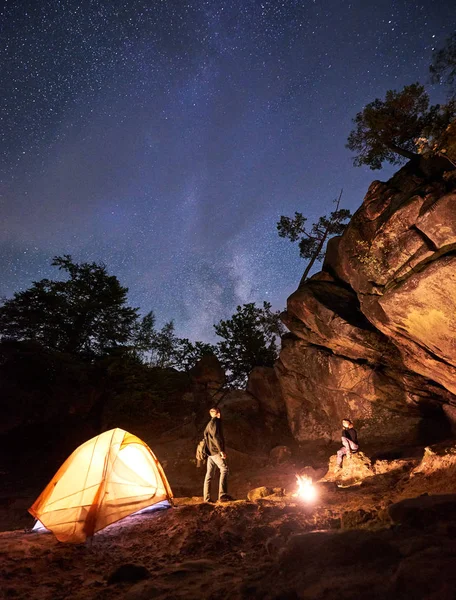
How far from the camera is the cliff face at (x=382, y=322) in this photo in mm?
9445

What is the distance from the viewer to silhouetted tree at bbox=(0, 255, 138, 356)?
57.3ft

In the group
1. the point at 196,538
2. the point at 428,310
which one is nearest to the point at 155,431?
the point at 196,538

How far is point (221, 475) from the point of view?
714 cm

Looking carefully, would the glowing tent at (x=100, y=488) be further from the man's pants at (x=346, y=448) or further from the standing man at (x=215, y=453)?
the man's pants at (x=346, y=448)

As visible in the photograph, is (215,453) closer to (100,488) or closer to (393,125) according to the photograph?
(100,488)

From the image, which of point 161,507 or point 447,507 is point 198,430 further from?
point 447,507

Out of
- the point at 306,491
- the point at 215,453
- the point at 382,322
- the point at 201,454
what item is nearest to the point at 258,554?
the point at 215,453

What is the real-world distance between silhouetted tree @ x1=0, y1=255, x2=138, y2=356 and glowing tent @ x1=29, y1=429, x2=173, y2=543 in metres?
14.3

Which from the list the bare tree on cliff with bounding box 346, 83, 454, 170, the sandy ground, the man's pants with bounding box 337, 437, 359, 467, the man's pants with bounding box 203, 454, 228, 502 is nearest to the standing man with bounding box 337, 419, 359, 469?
the man's pants with bounding box 337, 437, 359, 467

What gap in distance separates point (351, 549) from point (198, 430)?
17098mm

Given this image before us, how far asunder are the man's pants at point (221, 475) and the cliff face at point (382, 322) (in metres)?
8.03

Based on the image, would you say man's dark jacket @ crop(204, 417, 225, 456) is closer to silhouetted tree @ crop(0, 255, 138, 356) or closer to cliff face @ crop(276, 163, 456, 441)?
cliff face @ crop(276, 163, 456, 441)

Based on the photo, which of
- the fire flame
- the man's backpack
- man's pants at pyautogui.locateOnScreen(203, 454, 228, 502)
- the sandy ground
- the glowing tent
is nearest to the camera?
the sandy ground

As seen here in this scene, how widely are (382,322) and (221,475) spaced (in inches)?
364
